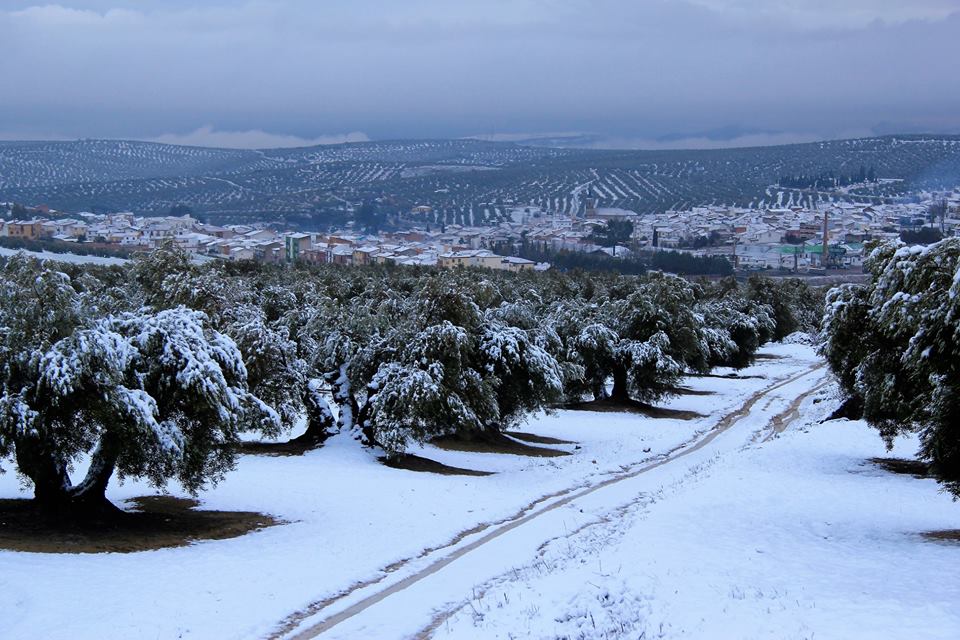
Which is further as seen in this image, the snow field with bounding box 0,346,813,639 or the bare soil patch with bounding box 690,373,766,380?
the bare soil patch with bounding box 690,373,766,380

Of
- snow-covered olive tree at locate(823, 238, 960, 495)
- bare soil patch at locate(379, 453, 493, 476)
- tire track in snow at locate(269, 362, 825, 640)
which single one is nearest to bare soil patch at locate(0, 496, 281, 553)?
tire track in snow at locate(269, 362, 825, 640)

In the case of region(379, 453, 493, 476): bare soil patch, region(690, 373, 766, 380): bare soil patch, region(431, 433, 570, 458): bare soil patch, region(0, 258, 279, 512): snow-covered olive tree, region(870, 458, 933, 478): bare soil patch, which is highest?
region(0, 258, 279, 512): snow-covered olive tree

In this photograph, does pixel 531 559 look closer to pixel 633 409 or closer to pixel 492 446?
pixel 492 446

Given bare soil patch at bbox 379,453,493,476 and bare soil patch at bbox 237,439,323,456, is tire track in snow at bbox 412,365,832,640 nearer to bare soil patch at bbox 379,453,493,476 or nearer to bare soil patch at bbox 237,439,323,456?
bare soil patch at bbox 379,453,493,476

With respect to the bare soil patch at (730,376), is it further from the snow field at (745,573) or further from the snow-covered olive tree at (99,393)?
the snow-covered olive tree at (99,393)

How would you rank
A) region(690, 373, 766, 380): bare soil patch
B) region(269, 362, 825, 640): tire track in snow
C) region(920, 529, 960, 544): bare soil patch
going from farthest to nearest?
region(690, 373, 766, 380): bare soil patch
region(920, 529, 960, 544): bare soil patch
region(269, 362, 825, 640): tire track in snow

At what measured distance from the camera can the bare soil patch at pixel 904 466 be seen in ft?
83.4

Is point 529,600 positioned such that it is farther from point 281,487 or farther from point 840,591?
point 281,487

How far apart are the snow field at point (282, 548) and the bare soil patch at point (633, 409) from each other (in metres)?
9.69

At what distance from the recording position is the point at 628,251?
193500mm

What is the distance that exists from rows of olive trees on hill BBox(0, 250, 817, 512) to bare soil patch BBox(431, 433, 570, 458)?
1.50 ft

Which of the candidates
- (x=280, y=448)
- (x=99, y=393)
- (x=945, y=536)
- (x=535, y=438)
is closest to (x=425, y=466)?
(x=280, y=448)

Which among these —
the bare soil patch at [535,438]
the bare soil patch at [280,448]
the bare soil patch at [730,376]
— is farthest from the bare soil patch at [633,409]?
the bare soil patch at [280,448]

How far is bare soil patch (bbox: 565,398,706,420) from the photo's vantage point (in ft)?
Result: 144
